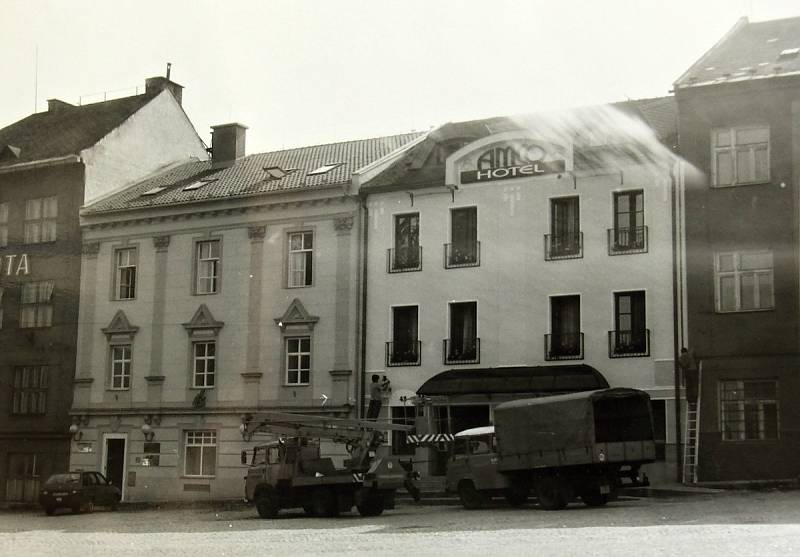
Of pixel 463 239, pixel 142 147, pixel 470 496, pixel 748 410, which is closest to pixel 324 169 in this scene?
pixel 463 239

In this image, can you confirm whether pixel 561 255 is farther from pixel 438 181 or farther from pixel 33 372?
pixel 33 372

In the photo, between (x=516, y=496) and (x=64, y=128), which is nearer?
(x=516, y=496)

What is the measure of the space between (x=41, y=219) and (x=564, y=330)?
71.3 ft

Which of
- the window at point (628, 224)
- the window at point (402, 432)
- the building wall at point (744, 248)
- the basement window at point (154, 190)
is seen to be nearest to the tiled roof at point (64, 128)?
the basement window at point (154, 190)

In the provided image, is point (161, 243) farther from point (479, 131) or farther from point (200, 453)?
point (479, 131)

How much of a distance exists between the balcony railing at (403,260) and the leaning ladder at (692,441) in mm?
9878

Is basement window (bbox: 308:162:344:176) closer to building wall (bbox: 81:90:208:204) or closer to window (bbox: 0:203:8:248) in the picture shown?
building wall (bbox: 81:90:208:204)

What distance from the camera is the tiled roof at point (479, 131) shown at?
1476 inches

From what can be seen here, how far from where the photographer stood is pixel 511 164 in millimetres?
37094

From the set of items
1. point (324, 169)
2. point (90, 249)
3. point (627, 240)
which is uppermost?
point (324, 169)

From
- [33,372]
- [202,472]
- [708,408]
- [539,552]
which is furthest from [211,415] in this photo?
[539,552]

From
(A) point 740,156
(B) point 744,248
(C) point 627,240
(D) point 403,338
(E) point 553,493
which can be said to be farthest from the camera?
(D) point 403,338

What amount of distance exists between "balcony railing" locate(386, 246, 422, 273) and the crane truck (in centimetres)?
843

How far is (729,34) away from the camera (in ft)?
123
